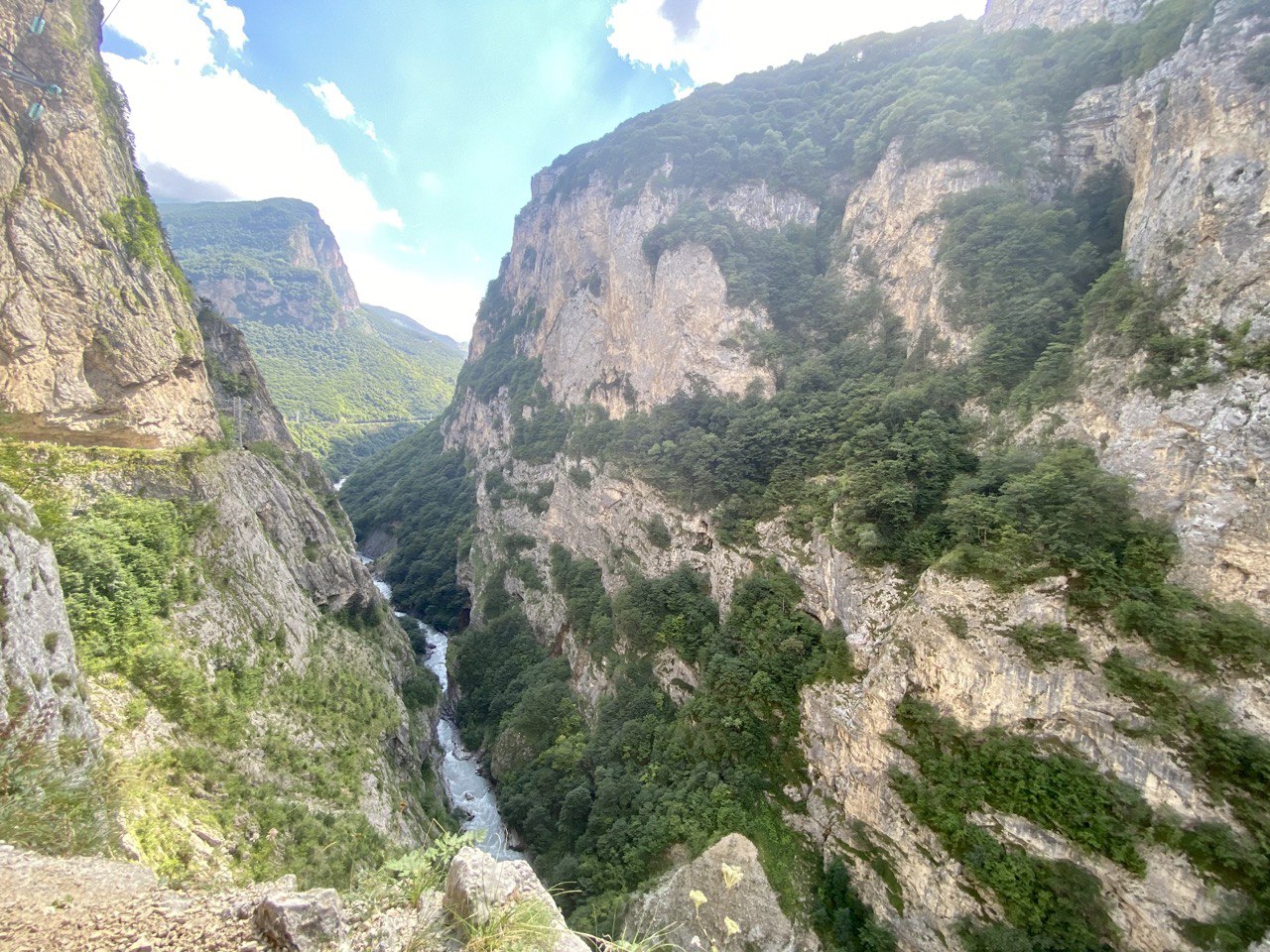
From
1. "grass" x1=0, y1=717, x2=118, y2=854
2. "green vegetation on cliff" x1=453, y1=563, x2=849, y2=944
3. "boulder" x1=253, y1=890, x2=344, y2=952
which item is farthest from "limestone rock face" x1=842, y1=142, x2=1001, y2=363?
"grass" x1=0, y1=717, x2=118, y2=854

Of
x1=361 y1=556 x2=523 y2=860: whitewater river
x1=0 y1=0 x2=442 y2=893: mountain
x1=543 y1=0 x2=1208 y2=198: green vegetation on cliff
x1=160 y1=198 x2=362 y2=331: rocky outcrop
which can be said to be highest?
x1=543 y1=0 x2=1208 y2=198: green vegetation on cliff

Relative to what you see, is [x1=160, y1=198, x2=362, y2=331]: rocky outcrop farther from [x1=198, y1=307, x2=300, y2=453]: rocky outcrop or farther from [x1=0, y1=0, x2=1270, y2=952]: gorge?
[x1=0, y1=0, x2=1270, y2=952]: gorge

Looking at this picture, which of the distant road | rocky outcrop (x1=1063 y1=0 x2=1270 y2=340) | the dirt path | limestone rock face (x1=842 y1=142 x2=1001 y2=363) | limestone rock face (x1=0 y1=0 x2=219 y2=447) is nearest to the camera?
the dirt path

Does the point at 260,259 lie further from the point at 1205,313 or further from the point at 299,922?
the point at 1205,313

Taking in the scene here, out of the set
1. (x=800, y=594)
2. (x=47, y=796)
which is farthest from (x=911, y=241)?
(x=47, y=796)

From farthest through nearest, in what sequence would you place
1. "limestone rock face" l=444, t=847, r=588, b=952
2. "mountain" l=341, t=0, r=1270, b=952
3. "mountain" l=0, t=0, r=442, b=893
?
"mountain" l=341, t=0, r=1270, b=952
"mountain" l=0, t=0, r=442, b=893
"limestone rock face" l=444, t=847, r=588, b=952

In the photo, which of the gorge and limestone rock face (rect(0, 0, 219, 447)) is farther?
limestone rock face (rect(0, 0, 219, 447))

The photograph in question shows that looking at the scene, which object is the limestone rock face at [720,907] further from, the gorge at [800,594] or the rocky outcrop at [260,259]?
the rocky outcrop at [260,259]

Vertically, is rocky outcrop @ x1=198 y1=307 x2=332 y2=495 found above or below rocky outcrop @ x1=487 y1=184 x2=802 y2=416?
below
